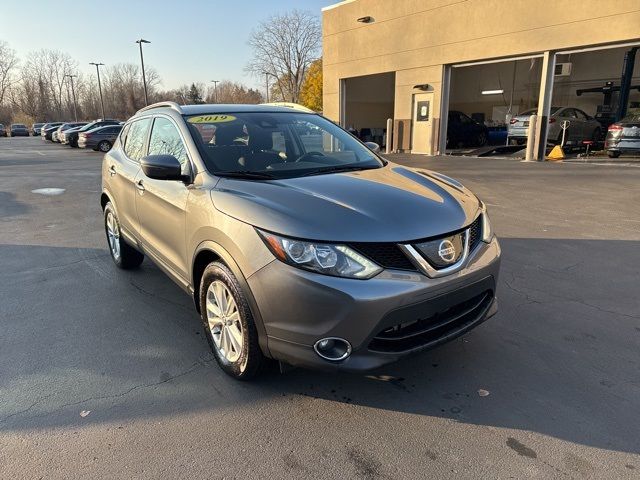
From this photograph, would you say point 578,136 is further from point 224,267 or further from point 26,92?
point 26,92

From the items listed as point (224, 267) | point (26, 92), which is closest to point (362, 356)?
point (224, 267)

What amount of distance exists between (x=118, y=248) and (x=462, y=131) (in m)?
21.0

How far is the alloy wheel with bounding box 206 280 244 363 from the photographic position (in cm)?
293

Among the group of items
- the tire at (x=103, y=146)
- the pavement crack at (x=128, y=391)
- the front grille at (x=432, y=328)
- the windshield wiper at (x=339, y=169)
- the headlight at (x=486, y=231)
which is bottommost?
the pavement crack at (x=128, y=391)

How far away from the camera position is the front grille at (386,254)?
245 cm

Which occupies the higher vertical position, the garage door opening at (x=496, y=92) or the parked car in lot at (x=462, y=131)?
the garage door opening at (x=496, y=92)

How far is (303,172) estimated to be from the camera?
341 cm

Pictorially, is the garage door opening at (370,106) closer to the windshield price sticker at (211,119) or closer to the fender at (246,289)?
the windshield price sticker at (211,119)

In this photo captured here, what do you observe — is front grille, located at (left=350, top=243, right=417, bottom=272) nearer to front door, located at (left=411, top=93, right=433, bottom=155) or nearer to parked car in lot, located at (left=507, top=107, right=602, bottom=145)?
parked car in lot, located at (left=507, top=107, right=602, bottom=145)

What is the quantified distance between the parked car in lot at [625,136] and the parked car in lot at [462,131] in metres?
8.17

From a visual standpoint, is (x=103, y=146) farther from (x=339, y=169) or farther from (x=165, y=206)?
(x=339, y=169)

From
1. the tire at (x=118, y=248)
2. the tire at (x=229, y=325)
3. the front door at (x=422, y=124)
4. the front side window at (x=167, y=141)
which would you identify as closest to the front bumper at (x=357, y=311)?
the tire at (x=229, y=325)

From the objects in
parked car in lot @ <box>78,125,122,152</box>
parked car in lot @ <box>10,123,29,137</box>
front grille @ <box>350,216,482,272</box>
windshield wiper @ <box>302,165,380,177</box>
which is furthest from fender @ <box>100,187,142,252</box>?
parked car in lot @ <box>10,123,29,137</box>

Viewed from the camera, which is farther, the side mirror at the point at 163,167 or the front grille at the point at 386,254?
the side mirror at the point at 163,167
